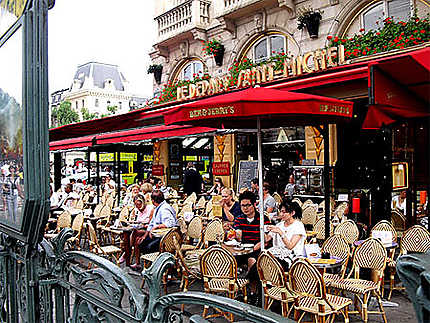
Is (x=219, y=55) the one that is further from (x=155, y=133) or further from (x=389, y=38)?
(x=155, y=133)

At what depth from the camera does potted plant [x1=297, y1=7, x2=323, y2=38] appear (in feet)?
49.4

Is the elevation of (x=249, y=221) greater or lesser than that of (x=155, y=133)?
lesser

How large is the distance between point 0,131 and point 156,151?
1939 centimetres

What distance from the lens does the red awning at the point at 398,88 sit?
189 inches

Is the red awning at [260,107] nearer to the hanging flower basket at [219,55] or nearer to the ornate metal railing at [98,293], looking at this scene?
the ornate metal railing at [98,293]

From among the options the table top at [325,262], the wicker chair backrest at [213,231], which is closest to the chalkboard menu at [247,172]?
the wicker chair backrest at [213,231]

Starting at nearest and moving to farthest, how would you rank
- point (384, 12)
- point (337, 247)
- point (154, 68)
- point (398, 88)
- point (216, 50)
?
1. point (398, 88)
2. point (337, 247)
3. point (384, 12)
4. point (216, 50)
5. point (154, 68)

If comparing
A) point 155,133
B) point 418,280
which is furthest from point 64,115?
point 418,280

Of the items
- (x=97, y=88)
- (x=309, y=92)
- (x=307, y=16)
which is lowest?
(x=309, y=92)

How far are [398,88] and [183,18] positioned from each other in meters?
17.4

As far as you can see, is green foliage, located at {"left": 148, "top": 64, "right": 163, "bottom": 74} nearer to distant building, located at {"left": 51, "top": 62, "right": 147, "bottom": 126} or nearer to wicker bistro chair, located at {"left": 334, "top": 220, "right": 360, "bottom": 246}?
wicker bistro chair, located at {"left": 334, "top": 220, "right": 360, "bottom": 246}

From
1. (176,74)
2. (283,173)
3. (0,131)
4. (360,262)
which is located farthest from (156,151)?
(0,131)

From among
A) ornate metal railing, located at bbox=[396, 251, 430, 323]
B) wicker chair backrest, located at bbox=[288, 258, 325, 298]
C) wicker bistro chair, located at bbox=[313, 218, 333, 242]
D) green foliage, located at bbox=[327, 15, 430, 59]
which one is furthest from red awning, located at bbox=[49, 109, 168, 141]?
green foliage, located at bbox=[327, 15, 430, 59]

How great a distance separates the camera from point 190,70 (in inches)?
867
